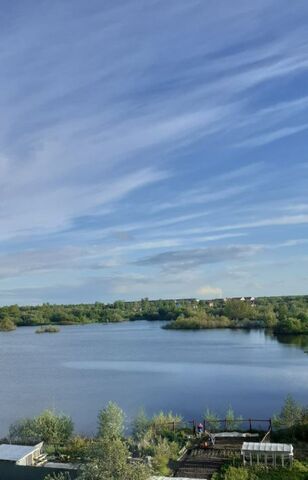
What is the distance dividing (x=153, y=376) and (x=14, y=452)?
904 inches

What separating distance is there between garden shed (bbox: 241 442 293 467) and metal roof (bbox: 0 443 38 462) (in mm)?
5733

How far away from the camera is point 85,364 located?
45312 mm

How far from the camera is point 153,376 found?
37.3m

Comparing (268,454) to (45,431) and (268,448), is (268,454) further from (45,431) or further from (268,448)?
(45,431)

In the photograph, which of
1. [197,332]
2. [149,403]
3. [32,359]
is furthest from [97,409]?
[197,332]

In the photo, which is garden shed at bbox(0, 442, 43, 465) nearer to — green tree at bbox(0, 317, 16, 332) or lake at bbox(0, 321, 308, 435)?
lake at bbox(0, 321, 308, 435)

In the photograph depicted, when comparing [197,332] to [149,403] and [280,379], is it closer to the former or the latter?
[280,379]

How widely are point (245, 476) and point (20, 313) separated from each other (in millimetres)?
96972

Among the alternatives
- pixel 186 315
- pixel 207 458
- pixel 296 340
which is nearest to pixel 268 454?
pixel 207 458

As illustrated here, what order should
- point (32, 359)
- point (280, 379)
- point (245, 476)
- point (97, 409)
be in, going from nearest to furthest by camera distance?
point (245, 476) < point (97, 409) < point (280, 379) < point (32, 359)

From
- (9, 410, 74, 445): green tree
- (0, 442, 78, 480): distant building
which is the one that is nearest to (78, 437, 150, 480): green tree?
(0, 442, 78, 480): distant building

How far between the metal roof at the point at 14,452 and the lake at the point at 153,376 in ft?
24.8

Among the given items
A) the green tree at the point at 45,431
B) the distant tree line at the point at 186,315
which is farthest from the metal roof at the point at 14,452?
the distant tree line at the point at 186,315

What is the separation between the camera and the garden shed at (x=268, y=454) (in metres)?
14.4
